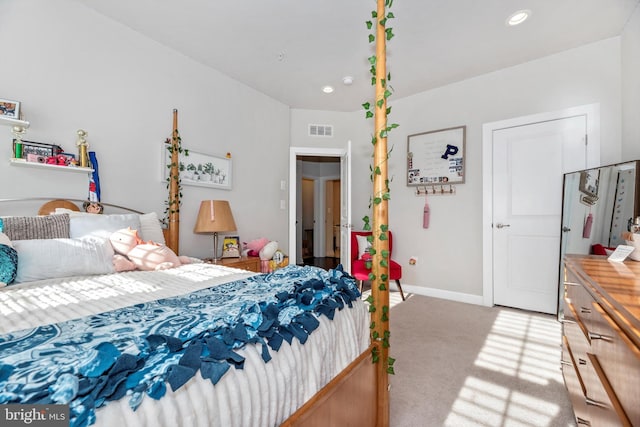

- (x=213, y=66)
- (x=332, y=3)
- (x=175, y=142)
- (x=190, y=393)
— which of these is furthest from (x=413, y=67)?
(x=190, y=393)

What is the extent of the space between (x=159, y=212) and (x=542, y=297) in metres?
3.96

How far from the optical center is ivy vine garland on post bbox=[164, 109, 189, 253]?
2684mm

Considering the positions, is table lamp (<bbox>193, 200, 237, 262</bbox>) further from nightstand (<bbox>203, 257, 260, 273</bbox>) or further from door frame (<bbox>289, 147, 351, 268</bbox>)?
door frame (<bbox>289, 147, 351, 268</bbox>)

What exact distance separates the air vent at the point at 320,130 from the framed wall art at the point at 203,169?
1537 mm

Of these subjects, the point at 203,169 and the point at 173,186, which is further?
the point at 203,169

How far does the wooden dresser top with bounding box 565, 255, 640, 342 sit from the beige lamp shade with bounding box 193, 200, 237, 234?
2.61 meters

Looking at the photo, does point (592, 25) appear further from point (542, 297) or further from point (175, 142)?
point (175, 142)

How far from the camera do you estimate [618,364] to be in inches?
31.1

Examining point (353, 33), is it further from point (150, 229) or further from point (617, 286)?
point (617, 286)

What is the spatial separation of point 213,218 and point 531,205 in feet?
10.9

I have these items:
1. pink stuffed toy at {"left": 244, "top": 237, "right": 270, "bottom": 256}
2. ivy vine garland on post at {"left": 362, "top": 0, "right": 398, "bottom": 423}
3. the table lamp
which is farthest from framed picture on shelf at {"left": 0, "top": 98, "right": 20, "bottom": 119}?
ivy vine garland on post at {"left": 362, "top": 0, "right": 398, "bottom": 423}

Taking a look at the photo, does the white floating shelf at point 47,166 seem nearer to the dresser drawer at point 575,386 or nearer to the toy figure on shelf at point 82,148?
the toy figure on shelf at point 82,148

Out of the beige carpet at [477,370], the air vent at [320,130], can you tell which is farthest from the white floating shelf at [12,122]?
→ the air vent at [320,130]

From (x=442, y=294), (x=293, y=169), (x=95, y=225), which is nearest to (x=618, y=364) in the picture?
(x=95, y=225)
